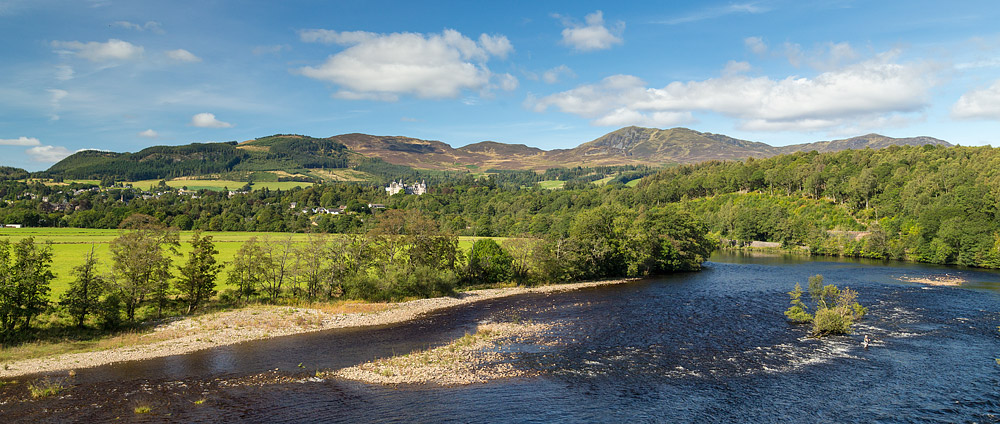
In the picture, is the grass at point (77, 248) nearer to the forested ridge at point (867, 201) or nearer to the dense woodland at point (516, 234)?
the dense woodland at point (516, 234)

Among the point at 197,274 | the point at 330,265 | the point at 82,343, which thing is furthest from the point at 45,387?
the point at 330,265

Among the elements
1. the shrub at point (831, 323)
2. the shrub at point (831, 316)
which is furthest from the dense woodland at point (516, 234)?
the shrub at point (831, 323)

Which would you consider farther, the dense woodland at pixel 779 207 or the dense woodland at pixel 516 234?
the dense woodland at pixel 779 207

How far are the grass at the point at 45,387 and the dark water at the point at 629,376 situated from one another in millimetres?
898

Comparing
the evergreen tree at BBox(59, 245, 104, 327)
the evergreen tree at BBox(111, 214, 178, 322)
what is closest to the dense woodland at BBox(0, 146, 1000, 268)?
the evergreen tree at BBox(111, 214, 178, 322)

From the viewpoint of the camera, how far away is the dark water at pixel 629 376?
2533 centimetres

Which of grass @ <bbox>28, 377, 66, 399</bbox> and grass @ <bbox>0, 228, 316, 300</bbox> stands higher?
grass @ <bbox>0, 228, 316, 300</bbox>

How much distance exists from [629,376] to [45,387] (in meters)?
32.8

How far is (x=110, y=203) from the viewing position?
158 m

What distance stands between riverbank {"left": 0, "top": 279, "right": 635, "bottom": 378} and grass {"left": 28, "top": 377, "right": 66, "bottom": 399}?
246cm

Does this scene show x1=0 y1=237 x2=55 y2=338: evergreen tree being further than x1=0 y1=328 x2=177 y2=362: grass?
Yes

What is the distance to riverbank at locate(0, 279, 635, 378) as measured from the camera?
3262cm

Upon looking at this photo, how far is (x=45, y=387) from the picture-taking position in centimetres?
2770

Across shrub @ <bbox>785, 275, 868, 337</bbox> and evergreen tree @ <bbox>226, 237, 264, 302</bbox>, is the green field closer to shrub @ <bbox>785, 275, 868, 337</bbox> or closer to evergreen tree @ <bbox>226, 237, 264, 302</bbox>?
evergreen tree @ <bbox>226, 237, 264, 302</bbox>
